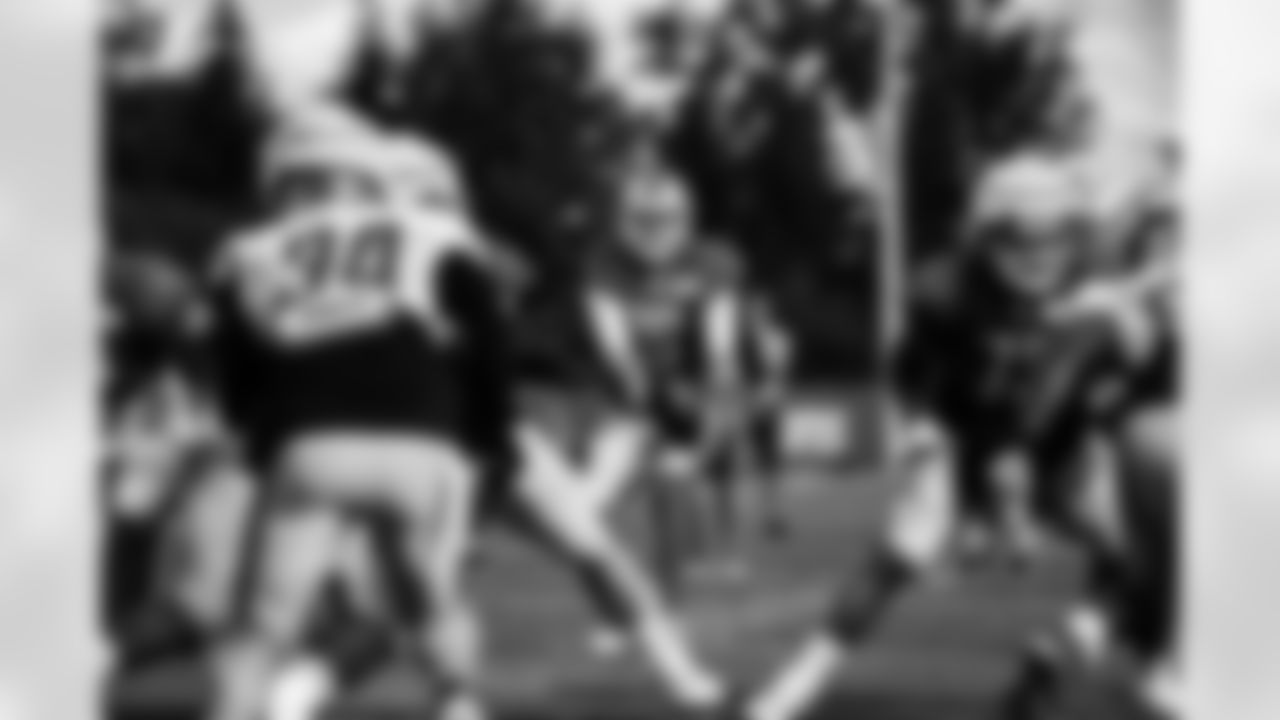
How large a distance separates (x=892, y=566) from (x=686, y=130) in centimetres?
49

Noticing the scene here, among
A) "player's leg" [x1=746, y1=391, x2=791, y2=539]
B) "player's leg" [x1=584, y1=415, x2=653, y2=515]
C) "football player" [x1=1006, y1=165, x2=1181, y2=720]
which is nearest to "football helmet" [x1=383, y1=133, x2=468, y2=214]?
"player's leg" [x1=584, y1=415, x2=653, y2=515]

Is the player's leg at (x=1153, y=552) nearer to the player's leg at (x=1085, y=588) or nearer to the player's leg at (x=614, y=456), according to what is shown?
the player's leg at (x=1085, y=588)

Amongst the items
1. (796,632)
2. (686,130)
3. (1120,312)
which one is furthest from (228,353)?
(1120,312)

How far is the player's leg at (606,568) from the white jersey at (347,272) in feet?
0.60

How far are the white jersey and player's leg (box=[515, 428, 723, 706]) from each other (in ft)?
0.60

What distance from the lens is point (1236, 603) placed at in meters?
2.20

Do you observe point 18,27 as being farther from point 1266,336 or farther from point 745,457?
point 1266,336

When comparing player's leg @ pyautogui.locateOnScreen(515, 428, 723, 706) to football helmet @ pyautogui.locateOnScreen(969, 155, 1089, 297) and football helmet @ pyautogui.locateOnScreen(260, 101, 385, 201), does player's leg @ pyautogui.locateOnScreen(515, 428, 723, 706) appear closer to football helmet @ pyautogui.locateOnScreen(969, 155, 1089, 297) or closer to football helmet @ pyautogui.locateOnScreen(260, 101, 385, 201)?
football helmet @ pyautogui.locateOnScreen(260, 101, 385, 201)

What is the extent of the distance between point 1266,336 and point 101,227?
3.93 ft

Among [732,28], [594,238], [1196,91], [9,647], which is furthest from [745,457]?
[9,647]

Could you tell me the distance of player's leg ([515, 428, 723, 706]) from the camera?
7.37 ft

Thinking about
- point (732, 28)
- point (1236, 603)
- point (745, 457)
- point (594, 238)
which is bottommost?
point (1236, 603)

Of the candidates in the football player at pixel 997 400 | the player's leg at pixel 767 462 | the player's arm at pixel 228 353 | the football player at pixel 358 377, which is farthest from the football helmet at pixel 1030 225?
the player's arm at pixel 228 353

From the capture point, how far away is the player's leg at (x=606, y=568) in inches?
88.4
